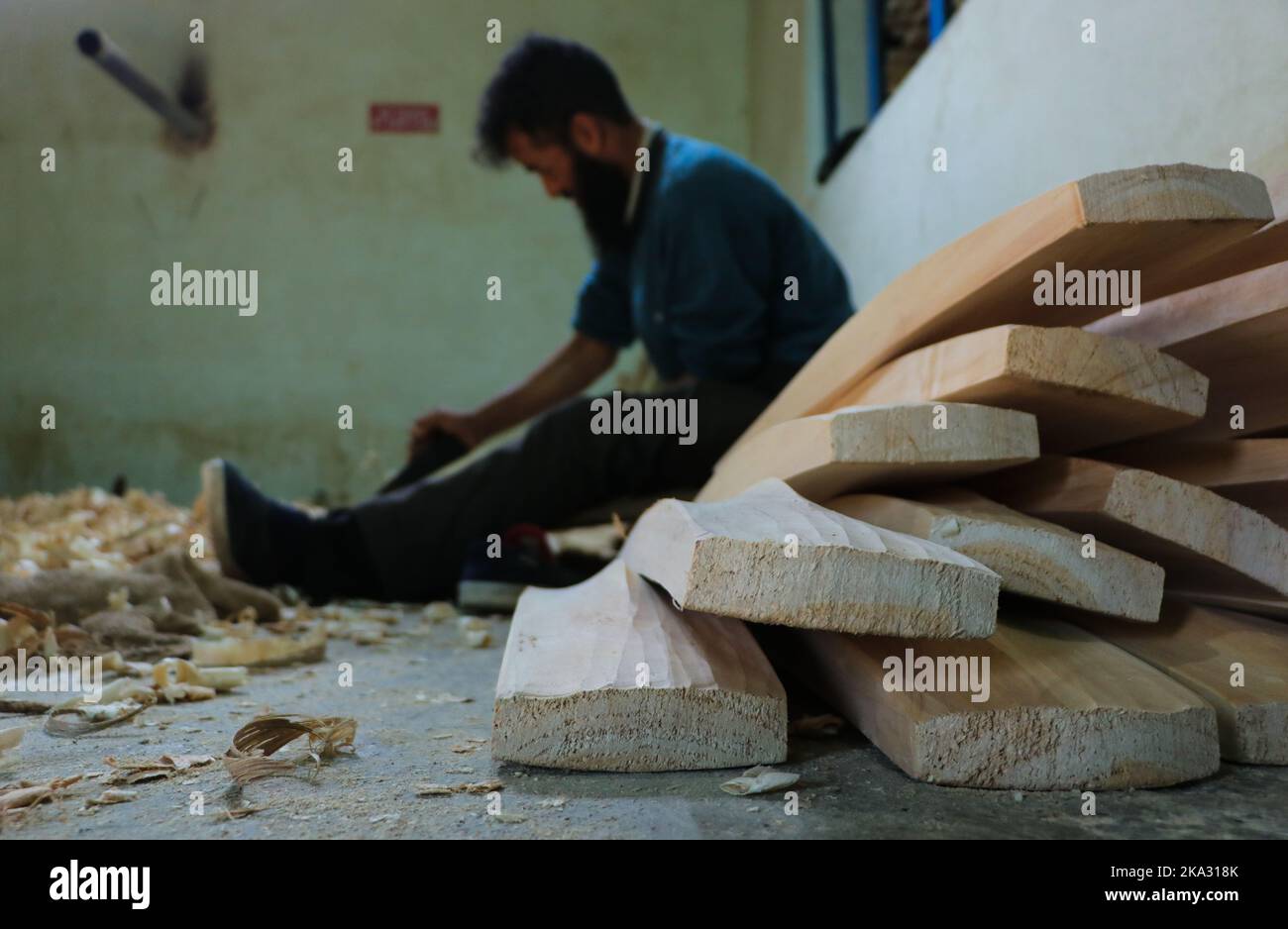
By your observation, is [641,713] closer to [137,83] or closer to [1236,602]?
[1236,602]

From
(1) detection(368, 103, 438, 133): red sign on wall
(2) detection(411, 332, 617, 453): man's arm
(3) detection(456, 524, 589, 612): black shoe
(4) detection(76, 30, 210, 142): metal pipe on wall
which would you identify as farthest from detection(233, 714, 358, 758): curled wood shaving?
(1) detection(368, 103, 438, 133): red sign on wall

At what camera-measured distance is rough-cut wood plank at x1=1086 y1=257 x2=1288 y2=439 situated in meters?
1.12

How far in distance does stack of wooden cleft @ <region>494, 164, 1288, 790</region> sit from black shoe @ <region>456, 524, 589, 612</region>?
0.91 metres

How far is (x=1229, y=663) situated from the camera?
1.06 meters

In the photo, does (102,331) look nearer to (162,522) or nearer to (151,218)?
(151,218)

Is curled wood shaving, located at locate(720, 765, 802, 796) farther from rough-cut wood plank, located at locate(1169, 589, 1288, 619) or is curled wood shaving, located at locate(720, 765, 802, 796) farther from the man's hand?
the man's hand

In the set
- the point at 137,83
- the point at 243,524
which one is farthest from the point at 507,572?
the point at 137,83

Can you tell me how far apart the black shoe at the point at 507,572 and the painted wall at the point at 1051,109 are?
133cm

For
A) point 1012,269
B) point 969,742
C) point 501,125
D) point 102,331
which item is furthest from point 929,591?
point 102,331

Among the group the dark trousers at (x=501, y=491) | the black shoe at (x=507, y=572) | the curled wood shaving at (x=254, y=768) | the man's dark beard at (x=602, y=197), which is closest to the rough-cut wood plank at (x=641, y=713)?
the curled wood shaving at (x=254, y=768)

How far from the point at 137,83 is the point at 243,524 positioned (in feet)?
9.82

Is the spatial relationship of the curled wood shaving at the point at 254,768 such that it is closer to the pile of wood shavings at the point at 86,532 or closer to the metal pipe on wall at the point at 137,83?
the pile of wood shavings at the point at 86,532

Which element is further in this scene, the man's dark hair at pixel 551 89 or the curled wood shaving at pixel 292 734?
the man's dark hair at pixel 551 89

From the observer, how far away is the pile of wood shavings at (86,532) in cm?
224
